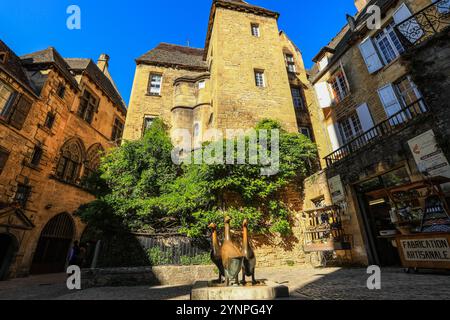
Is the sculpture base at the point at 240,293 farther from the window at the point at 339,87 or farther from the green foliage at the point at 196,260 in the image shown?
the window at the point at 339,87

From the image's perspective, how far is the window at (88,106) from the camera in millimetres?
16922

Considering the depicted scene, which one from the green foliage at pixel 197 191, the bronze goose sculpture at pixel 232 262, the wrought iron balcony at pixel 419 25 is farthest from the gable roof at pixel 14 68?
the wrought iron balcony at pixel 419 25

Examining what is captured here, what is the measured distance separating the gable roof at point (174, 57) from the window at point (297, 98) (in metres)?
7.71

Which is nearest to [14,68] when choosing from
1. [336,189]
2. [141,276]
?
[141,276]

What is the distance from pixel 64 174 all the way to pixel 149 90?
8.34 metres

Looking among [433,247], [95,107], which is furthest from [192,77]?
[433,247]

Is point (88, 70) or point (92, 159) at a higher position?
point (88, 70)

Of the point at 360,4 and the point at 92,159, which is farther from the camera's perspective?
the point at 92,159

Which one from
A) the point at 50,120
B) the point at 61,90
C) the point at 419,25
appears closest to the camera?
the point at 419,25

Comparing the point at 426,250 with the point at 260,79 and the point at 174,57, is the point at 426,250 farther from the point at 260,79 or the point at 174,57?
the point at 174,57

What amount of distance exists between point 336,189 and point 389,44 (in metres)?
7.87

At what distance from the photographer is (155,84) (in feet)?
56.9

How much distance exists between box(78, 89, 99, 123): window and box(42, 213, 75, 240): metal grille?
751 cm

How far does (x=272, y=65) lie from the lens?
1466 cm
